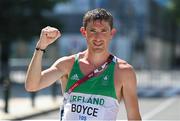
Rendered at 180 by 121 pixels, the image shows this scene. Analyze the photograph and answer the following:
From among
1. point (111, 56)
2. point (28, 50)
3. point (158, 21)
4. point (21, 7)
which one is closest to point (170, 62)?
point (158, 21)

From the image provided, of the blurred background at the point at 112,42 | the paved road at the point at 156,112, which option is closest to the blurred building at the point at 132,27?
the blurred background at the point at 112,42

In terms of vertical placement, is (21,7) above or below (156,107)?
above

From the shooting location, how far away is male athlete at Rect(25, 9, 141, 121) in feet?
15.9

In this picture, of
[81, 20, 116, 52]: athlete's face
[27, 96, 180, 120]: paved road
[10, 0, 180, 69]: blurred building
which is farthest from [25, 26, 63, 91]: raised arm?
[10, 0, 180, 69]: blurred building

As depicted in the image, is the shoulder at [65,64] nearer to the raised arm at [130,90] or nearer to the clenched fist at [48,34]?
the clenched fist at [48,34]

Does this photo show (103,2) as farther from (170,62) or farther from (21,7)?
(170,62)

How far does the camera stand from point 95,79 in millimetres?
4863

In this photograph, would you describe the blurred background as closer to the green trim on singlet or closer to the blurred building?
the blurred building

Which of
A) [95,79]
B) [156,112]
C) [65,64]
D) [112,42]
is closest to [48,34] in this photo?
[65,64]

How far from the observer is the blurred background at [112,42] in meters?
39.4

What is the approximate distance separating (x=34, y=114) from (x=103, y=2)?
46609 millimetres

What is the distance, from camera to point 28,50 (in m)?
85.9

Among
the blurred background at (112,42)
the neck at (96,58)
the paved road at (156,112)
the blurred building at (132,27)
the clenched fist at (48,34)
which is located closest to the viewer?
the clenched fist at (48,34)

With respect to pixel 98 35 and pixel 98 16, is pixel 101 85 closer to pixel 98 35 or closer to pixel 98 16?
pixel 98 35
